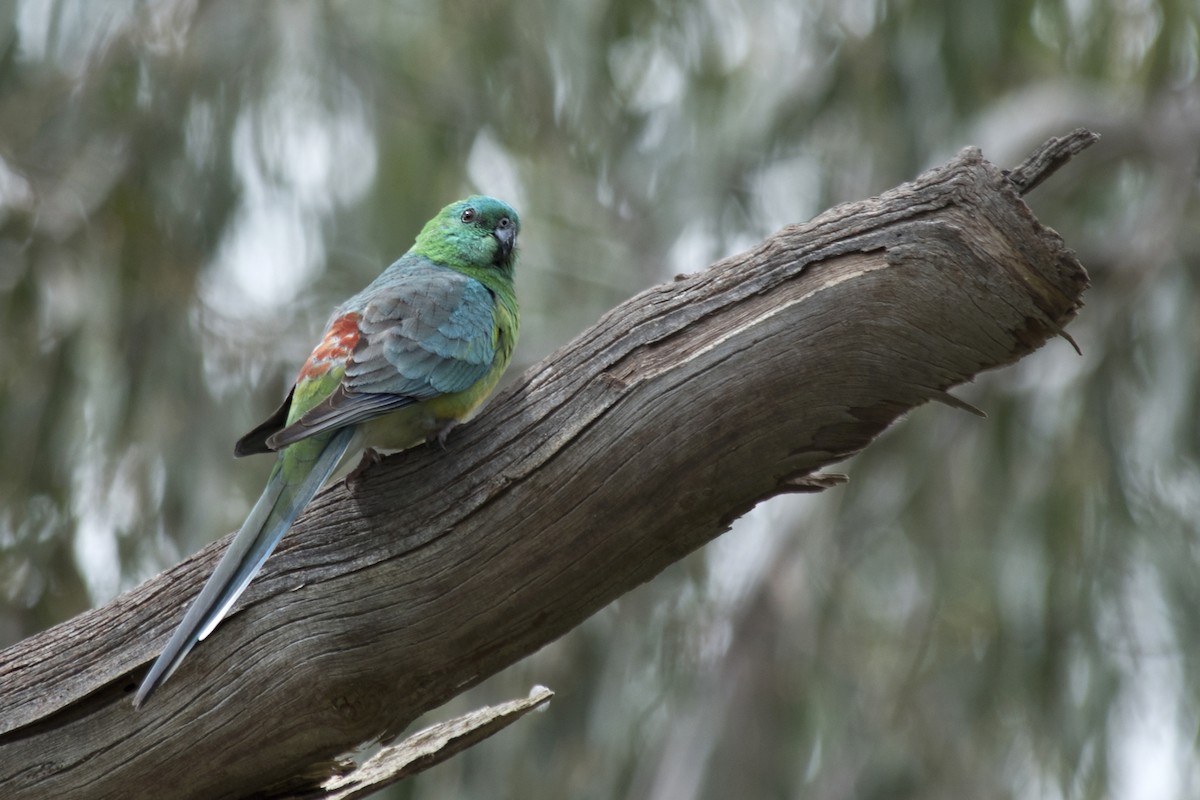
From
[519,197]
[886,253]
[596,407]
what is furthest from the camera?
[519,197]

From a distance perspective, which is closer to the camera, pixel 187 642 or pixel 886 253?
pixel 886 253

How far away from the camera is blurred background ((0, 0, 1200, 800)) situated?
17.7ft

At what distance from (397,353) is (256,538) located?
658 mm

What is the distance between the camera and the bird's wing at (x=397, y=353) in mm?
3008

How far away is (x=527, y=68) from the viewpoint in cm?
645

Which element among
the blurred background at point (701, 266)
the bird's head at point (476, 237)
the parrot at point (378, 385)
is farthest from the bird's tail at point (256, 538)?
the blurred background at point (701, 266)

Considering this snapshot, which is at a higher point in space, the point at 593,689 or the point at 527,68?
the point at 527,68

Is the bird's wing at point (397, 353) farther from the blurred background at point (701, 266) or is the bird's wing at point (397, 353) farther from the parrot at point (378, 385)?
the blurred background at point (701, 266)

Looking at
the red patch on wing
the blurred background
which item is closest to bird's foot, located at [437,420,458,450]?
the red patch on wing

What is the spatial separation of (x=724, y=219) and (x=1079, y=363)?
1.72m

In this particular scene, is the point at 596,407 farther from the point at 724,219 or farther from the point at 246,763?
the point at 724,219

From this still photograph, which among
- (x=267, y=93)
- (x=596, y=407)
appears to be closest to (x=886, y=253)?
(x=596, y=407)

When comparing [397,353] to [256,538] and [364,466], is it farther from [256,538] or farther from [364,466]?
[256,538]

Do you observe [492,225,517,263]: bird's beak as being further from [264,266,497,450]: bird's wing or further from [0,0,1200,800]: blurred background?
[0,0,1200,800]: blurred background
